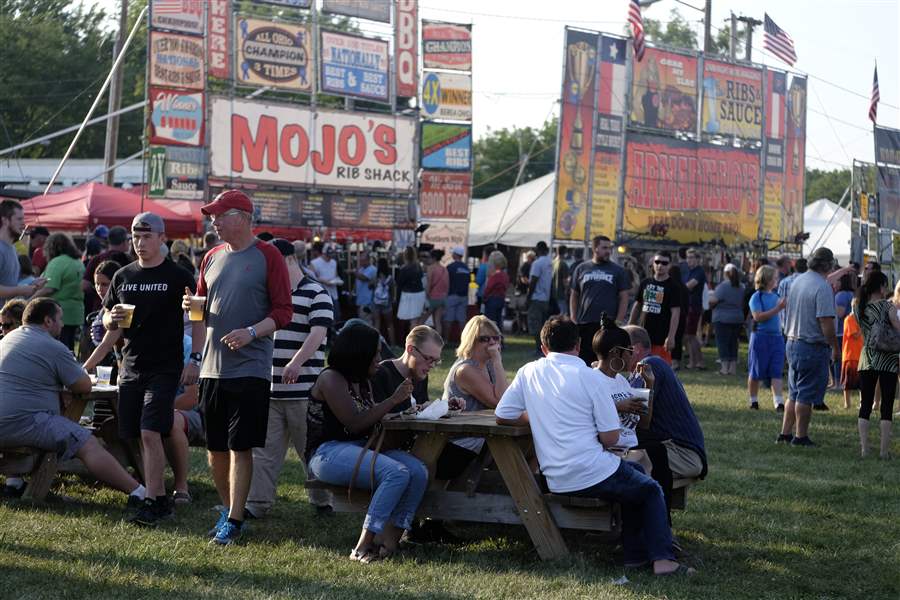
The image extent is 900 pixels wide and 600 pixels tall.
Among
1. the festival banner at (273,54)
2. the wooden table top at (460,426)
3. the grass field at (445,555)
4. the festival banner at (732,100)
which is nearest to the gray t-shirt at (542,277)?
the festival banner at (273,54)

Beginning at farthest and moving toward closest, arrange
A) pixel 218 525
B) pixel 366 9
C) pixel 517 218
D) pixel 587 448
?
pixel 517 218 < pixel 366 9 < pixel 218 525 < pixel 587 448

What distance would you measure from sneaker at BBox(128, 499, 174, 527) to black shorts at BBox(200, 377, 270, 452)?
77 cm

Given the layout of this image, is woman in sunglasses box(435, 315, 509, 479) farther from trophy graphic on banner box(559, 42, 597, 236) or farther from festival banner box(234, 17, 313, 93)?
trophy graphic on banner box(559, 42, 597, 236)

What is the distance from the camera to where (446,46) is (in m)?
25.3

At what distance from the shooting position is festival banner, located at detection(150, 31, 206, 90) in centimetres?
2038

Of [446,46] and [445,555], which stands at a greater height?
[446,46]

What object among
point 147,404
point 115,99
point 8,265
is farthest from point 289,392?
point 115,99

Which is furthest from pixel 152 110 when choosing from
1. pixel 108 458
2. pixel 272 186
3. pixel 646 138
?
pixel 108 458

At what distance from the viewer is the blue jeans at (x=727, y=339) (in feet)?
57.6

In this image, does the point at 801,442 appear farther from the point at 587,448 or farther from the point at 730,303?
the point at 730,303

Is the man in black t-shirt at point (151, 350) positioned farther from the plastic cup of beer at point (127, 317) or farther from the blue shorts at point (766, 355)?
the blue shorts at point (766, 355)

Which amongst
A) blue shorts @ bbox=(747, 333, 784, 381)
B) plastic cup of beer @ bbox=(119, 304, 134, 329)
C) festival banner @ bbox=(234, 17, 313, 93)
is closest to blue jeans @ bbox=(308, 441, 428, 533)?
plastic cup of beer @ bbox=(119, 304, 134, 329)

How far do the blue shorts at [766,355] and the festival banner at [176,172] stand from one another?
11335 mm

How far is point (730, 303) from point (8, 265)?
37.2 ft
